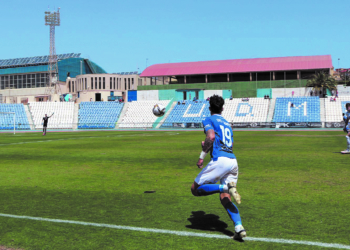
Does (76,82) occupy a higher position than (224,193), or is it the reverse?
(76,82)

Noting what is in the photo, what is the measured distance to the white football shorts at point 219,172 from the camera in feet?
19.3

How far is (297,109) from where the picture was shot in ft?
204

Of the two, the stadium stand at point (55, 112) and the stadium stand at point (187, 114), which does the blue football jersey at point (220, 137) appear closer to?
the stadium stand at point (187, 114)

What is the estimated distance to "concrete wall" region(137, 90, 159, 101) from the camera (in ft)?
266

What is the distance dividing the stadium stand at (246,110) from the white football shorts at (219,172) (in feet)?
183

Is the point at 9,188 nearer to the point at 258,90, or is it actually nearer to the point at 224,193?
the point at 224,193

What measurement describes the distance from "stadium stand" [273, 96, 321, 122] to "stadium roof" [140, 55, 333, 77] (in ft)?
37.8

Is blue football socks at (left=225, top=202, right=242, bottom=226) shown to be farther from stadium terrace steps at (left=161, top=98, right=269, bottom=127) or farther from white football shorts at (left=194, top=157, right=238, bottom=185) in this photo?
stadium terrace steps at (left=161, top=98, right=269, bottom=127)

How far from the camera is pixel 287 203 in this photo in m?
7.82

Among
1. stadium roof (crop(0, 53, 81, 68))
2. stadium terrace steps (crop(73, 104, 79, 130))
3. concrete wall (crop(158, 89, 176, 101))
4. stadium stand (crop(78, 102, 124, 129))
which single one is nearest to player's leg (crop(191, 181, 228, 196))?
stadium stand (crop(78, 102, 124, 129))

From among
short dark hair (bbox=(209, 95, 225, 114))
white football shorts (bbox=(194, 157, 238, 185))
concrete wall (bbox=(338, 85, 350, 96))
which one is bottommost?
white football shorts (bbox=(194, 157, 238, 185))

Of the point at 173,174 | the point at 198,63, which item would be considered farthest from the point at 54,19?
the point at 173,174

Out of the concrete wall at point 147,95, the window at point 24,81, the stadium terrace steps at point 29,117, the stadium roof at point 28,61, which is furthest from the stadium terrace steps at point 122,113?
the window at point 24,81

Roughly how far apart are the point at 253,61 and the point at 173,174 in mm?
73523
